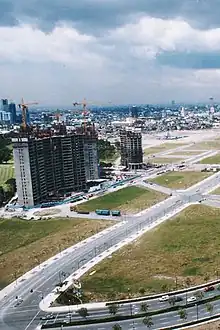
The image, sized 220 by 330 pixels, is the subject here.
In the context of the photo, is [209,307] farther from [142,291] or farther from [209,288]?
[142,291]

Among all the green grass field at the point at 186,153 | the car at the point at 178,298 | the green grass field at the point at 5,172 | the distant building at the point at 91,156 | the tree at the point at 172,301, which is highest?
the distant building at the point at 91,156

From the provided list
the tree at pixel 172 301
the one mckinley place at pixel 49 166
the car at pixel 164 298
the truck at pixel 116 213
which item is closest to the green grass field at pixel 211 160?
the one mckinley place at pixel 49 166

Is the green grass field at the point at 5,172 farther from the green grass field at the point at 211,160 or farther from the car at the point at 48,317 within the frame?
the car at the point at 48,317

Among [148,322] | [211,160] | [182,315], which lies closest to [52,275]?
[148,322]

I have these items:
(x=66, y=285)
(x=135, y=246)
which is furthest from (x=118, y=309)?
(x=135, y=246)

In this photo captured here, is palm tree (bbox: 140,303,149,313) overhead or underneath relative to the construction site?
underneath

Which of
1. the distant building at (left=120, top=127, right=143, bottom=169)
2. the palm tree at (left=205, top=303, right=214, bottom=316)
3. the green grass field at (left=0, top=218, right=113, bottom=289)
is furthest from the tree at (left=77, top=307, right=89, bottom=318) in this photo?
the distant building at (left=120, top=127, right=143, bottom=169)

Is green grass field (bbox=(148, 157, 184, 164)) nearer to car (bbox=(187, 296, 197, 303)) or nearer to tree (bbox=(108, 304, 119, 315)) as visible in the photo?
car (bbox=(187, 296, 197, 303))
